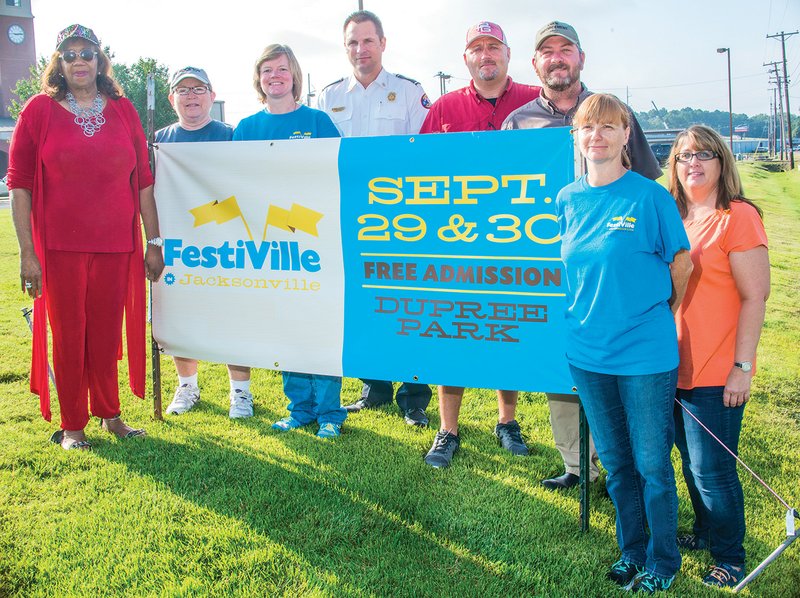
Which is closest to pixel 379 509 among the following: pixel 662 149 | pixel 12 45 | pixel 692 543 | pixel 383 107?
pixel 692 543

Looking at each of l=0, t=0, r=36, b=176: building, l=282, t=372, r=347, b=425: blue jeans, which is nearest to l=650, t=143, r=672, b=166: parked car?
l=282, t=372, r=347, b=425: blue jeans

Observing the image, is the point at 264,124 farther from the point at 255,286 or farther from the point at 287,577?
the point at 287,577

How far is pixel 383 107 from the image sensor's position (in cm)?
464

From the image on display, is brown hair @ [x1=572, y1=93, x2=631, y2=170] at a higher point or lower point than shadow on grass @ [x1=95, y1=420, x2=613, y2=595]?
higher

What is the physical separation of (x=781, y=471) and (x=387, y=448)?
2.16 metres

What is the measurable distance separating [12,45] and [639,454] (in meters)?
66.0

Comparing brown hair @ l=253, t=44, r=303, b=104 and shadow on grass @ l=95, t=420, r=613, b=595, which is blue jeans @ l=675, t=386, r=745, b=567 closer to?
shadow on grass @ l=95, t=420, r=613, b=595

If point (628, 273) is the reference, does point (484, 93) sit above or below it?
above

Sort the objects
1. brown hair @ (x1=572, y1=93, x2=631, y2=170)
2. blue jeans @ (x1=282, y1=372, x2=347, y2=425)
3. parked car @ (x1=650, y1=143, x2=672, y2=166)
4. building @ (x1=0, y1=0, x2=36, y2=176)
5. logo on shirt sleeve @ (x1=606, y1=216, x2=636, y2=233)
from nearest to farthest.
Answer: logo on shirt sleeve @ (x1=606, y1=216, x2=636, y2=233) < brown hair @ (x1=572, y1=93, x2=631, y2=170) < blue jeans @ (x1=282, y1=372, x2=347, y2=425) < parked car @ (x1=650, y1=143, x2=672, y2=166) < building @ (x1=0, y1=0, x2=36, y2=176)

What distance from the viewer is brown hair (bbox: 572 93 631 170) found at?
2480 millimetres

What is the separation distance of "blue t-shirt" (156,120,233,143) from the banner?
0.35 metres

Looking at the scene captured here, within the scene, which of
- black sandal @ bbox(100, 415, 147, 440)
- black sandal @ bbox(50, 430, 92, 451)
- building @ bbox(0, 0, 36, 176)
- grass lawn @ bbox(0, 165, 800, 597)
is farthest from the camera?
building @ bbox(0, 0, 36, 176)

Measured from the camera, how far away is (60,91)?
3875 millimetres

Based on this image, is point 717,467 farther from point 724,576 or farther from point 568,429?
point 568,429
